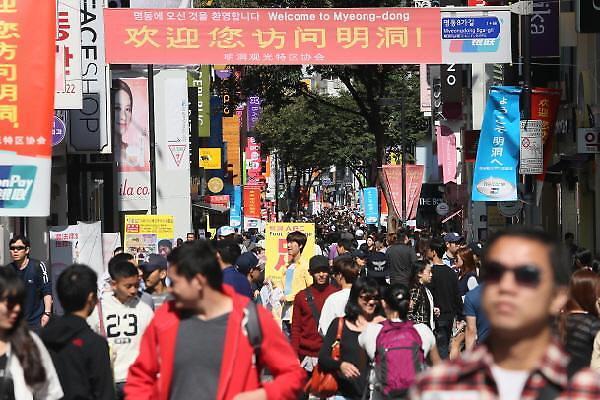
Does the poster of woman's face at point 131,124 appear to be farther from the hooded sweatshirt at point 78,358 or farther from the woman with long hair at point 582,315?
the hooded sweatshirt at point 78,358

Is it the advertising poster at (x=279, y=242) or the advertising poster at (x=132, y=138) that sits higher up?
the advertising poster at (x=132, y=138)

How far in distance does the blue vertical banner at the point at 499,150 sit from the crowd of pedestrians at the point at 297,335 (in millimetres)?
Result: 11333

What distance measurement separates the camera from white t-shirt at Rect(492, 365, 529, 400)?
132 inches

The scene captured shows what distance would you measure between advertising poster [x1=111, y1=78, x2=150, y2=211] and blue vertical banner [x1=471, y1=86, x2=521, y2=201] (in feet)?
30.3

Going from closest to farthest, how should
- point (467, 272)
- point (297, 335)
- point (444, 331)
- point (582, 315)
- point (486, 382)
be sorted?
point (486, 382) < point (582, 315) < point (297, 335) < point (444, 331) < point (467, 272)

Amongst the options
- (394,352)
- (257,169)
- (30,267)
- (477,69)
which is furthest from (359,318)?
(257,169)

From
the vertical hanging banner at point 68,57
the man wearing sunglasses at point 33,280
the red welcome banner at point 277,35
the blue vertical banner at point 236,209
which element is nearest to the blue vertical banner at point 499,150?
the red welcome banner at point 277,35

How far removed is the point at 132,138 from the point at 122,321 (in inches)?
872

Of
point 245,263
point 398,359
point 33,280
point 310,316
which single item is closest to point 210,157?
point 245,263

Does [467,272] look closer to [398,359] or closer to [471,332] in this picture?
[471,332]

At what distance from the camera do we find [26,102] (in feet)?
34.7

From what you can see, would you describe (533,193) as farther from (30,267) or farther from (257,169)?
(257,169)

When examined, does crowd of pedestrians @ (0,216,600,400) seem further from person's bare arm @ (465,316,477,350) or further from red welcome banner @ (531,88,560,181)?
red welcome banner @ (531,88,560,181)

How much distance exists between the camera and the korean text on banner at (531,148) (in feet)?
76.7
